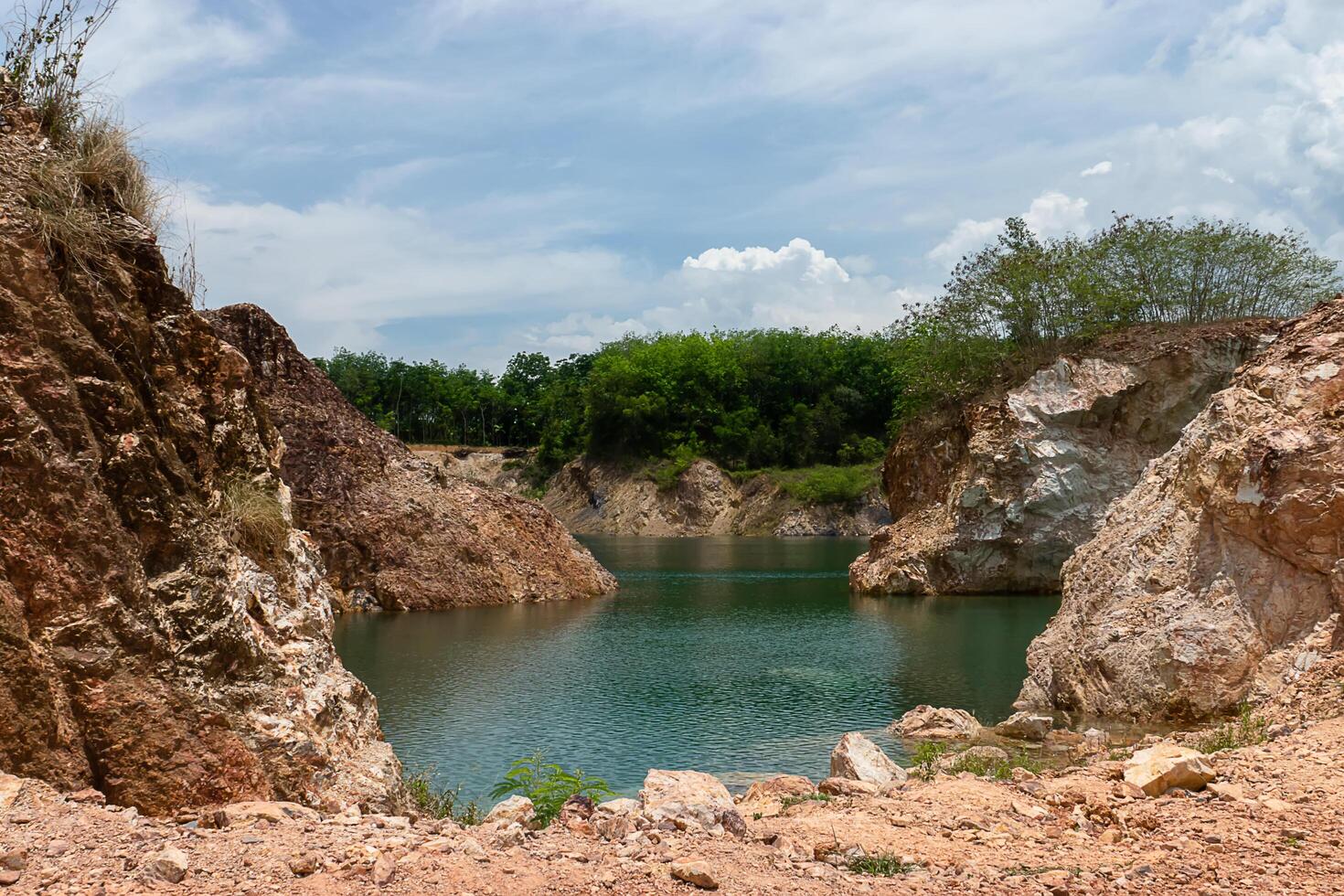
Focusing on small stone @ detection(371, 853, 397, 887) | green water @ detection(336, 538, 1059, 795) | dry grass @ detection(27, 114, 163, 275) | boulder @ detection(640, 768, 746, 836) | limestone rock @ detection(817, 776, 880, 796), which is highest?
dry grass @ detection(27, 114, 163, 275)

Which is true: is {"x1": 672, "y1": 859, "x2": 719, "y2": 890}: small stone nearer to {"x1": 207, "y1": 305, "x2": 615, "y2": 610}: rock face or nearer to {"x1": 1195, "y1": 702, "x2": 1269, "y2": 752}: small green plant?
{"x1": 1195, "y1": 702, "x2": 1269, "y2": 752}: small green plant

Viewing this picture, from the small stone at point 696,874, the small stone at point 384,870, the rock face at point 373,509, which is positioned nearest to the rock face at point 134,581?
the small stone at point 384,870

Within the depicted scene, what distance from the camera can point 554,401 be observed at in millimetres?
92438

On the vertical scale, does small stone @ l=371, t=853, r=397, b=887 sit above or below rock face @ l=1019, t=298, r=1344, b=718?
below

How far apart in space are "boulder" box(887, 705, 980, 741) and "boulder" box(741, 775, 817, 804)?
14.9 feet

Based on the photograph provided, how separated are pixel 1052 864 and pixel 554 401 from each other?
87230mm

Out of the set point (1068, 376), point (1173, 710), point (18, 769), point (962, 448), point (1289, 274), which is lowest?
point (1173, 710)

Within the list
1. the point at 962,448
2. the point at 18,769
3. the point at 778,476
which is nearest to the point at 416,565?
the point at 962,448

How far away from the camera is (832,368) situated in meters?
83.5

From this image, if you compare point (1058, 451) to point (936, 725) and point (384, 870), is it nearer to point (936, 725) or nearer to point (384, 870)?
point (936, 725)

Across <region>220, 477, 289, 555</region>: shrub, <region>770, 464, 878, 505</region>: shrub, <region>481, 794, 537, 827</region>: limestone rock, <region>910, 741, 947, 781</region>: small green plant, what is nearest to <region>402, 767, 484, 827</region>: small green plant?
<region>481, 794, 537, 827</region>: limestone rock

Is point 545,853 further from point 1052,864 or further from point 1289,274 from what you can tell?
point 1289,274

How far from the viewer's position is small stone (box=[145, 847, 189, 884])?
16.4ft

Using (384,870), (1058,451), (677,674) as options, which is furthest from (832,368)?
(384,870)
